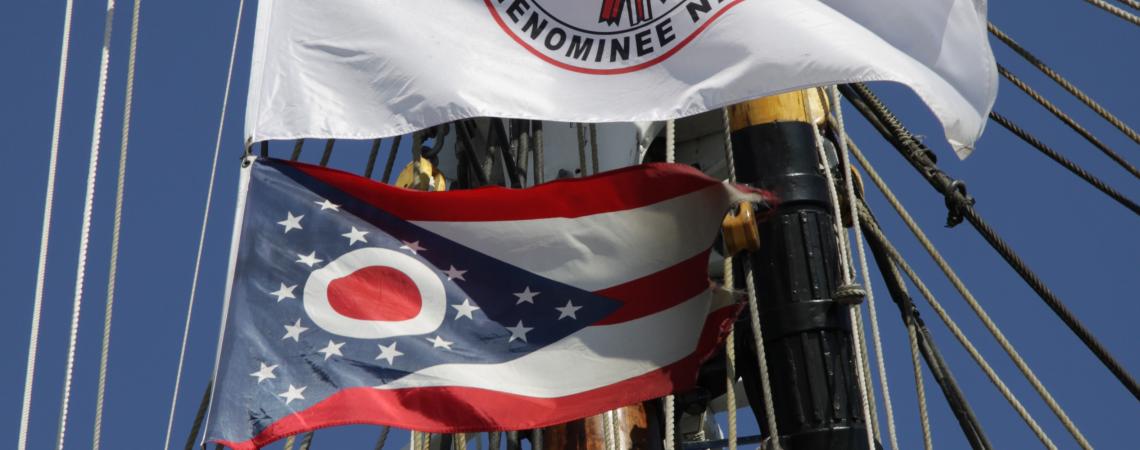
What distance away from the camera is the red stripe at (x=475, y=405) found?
24.5 feet

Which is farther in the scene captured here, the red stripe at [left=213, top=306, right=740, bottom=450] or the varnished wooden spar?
the varnished wooden spar

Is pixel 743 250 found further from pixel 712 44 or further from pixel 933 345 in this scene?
pixel 933 345

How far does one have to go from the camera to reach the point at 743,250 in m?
8.19

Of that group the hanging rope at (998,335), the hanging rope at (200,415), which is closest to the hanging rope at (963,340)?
the hanging rope at (998,335)

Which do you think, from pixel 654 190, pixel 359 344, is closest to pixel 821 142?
pixel 654 190

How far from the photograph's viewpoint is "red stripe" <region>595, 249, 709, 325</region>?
8.16 m

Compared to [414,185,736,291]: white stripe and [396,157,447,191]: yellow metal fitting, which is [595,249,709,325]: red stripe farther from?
[396,157,447,191]: yellow metal fitting

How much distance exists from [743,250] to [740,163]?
2.65ft

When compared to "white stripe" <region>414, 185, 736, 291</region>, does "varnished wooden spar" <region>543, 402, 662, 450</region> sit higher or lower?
lower

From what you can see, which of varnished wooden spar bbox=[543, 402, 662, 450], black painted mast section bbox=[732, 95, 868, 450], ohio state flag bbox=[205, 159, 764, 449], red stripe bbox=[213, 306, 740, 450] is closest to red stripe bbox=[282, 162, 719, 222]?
ohio state flag bbox=[205, 159, 764, 449]

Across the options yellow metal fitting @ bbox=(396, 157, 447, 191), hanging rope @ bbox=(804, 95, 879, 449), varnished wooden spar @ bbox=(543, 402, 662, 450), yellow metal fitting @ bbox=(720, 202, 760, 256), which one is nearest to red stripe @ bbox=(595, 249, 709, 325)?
yellow metal fitting @ bbox=(720, 202, 760, 256)

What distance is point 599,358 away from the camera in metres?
8.05

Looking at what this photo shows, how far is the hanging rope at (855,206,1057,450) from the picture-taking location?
880 centimetres

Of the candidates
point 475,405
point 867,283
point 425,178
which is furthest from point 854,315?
point 425,178
